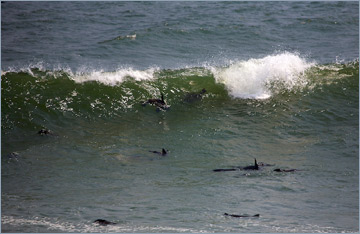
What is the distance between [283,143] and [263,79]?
154 inches

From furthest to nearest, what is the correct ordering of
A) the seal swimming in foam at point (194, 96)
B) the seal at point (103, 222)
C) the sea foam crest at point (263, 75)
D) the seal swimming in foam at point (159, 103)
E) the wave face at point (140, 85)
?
the sea foam crest at point (263, 75) → the seal swimming in foam at point (194, 96) → the seal swimming in foam at point (159, 103) → the wave face at point (140, 85) → the seal at point (103, 222)

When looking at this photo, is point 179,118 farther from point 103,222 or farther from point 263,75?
point 103,222

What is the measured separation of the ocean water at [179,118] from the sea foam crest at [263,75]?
5 centimetres

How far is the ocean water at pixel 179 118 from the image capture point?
8273mm

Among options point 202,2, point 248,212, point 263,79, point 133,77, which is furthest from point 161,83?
point 202,2

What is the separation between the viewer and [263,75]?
50.3 feet

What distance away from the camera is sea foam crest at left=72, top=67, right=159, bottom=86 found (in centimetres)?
1461

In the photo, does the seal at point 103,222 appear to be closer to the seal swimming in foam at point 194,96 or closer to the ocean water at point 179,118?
the ocean water at point 179,118

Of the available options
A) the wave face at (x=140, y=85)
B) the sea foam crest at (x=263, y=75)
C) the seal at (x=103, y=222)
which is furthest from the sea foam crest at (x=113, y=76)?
the seal at (x=103, y=222)

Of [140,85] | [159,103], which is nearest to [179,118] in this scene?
[159,103]

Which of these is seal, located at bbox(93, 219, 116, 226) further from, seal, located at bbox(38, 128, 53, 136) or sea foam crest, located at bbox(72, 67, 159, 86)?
sea foam crest, located at bbox(72, 67, 159, 86)

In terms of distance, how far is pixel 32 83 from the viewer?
46.8 ft

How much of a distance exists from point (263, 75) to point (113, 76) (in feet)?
14.9

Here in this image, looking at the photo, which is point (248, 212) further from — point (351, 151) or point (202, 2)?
point (202, 2)
